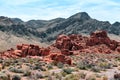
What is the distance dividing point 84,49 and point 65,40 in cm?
717

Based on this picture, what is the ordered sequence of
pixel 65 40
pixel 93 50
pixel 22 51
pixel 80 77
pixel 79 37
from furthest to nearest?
pixel 79 37
pixel 65 40
pixel 93 50
pixel 22 51
pixel 80 77

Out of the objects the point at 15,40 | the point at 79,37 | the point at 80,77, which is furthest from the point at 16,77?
the point at 15,40

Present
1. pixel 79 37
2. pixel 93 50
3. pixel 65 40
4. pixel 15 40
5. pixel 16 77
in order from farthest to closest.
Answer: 1. pixel 15 40
2. pixel 79 37
3. pixel 65 40
4. pixel 93 50
5. pixel 16 77

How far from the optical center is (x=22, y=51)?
194ft

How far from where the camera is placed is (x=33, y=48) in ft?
202

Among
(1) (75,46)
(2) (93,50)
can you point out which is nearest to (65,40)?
(1) (75,46)

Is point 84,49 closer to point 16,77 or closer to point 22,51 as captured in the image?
point 22,51

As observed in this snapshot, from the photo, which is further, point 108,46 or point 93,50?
point 108,46

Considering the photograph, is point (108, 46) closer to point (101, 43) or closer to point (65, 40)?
point (101, 43)

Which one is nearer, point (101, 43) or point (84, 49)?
point (84, 49)

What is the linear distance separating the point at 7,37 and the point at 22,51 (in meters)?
142

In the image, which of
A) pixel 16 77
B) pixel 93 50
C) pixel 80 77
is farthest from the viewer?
pixel 93 50

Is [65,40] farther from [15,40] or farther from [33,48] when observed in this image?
[15,40]

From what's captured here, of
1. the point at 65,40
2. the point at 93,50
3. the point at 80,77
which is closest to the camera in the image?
the point at 80,77
